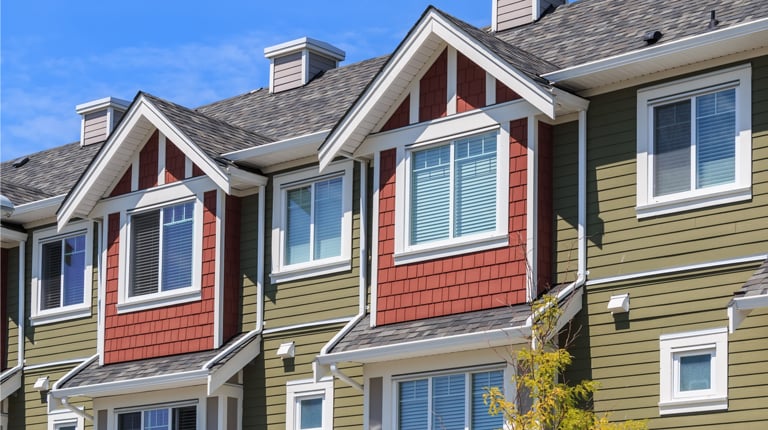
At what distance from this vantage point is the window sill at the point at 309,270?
24.3 metres

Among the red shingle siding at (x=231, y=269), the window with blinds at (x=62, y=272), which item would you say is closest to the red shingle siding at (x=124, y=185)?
the window with blinds at (x=62, y=272)

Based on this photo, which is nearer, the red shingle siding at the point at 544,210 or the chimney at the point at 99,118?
the red shingle siding at the point at 544,210

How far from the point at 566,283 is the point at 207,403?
6726mm

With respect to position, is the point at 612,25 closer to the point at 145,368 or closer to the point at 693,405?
the point at 693,405

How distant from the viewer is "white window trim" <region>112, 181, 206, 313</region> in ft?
84.2

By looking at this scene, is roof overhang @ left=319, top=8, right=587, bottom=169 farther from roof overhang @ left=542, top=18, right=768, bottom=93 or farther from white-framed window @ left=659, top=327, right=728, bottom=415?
white-framed window @ left=659, top=327, right=728, bottom=415

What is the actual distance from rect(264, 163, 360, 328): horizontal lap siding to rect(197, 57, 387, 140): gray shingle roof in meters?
2.07

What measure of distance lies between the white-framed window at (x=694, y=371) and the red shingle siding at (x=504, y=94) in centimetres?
406

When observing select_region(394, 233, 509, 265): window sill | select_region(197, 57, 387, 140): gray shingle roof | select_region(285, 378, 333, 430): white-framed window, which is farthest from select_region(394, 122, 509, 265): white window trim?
select_region(197, 57, 387, 140): gray shingle roof

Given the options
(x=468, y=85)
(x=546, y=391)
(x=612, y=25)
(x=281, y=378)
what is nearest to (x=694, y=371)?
(x=546, y=391)

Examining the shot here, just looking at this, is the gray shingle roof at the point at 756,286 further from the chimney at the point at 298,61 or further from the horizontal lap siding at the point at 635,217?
the chimney at the point at 298,61

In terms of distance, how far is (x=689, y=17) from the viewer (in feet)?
72.5

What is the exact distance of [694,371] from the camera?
19.8m

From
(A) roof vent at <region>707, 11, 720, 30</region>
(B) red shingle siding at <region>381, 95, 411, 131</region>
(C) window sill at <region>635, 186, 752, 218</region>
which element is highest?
(A) roof vent at <region>707, 11, 720, 30</region>
